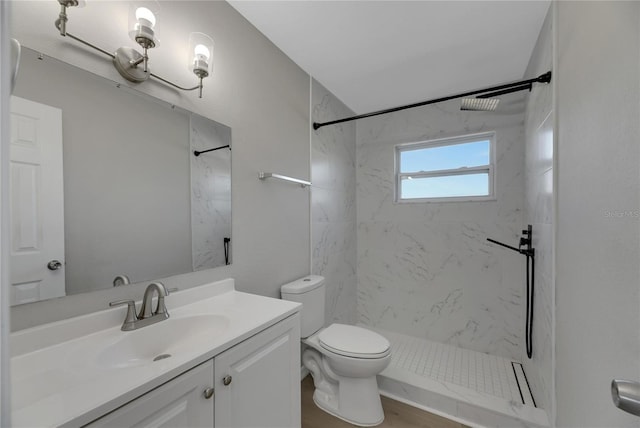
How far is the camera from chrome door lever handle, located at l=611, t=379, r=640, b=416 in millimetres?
417

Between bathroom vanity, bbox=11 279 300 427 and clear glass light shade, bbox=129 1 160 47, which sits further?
clear glass light shade, bbox=129 1 160 47

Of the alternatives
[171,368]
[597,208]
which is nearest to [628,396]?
[597,208]

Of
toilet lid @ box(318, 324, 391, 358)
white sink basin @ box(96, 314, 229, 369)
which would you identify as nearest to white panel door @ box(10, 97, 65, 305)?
white sink basin @ box(96, 314, 229, 369)

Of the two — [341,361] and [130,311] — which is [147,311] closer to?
[130,311]

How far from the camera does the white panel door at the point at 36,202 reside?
791 mm

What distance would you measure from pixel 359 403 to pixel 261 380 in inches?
38.2

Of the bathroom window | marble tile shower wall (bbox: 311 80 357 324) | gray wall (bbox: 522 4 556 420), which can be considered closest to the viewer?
gray wall (bbox: 522 4 556 420)

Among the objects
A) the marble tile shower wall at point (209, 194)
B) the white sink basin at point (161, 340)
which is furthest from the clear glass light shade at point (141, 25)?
the white sink basin at point (161, 340)

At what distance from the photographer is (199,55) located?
125 cm

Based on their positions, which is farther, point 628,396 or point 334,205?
point 334,205

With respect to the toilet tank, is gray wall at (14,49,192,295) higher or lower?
higher

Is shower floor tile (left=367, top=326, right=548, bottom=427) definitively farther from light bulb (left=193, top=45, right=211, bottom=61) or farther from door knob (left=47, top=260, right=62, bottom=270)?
light bulb (left=193, top=45, right=211, bottom=61)

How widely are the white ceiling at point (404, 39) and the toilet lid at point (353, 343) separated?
2.00 metres

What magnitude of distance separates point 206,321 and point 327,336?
934 millimetres
